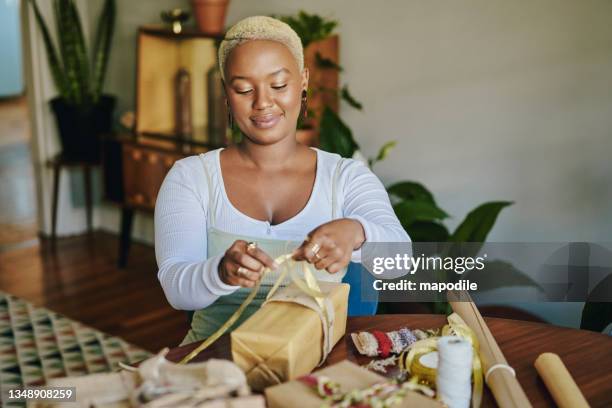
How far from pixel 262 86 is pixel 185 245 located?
1.29 feet

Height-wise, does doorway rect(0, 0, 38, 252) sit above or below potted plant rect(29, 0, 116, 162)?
below

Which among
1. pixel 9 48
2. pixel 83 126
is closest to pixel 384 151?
pixel 83 126

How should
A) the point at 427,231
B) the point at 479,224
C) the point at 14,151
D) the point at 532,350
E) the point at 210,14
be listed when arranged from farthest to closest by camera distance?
the point at 14,151
the point at 210,14
the point at 427,231
the point at 479,224
the point at 532,350

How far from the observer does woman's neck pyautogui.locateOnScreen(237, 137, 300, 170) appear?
1.96 metres

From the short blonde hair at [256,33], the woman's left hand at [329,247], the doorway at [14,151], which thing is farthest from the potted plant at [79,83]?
the woman's left hand at [329,247]

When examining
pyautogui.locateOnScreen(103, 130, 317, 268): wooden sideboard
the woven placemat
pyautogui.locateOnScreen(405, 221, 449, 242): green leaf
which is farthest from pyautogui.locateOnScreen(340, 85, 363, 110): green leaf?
the woven placemat

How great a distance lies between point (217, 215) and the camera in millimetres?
1942

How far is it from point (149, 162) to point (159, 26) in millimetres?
808

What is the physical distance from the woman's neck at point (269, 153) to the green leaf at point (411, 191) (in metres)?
1.36

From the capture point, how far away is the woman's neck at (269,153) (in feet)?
6.45

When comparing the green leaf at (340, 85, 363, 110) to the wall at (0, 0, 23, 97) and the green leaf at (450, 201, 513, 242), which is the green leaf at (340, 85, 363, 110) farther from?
the wall at (0, 0, 23, 97)

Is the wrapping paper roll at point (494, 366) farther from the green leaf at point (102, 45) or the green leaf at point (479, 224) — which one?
the green leaf at point (102, 45)

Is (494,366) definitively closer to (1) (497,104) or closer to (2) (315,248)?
(2) (315,248)

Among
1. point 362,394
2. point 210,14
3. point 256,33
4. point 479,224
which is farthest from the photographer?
point 210,14
